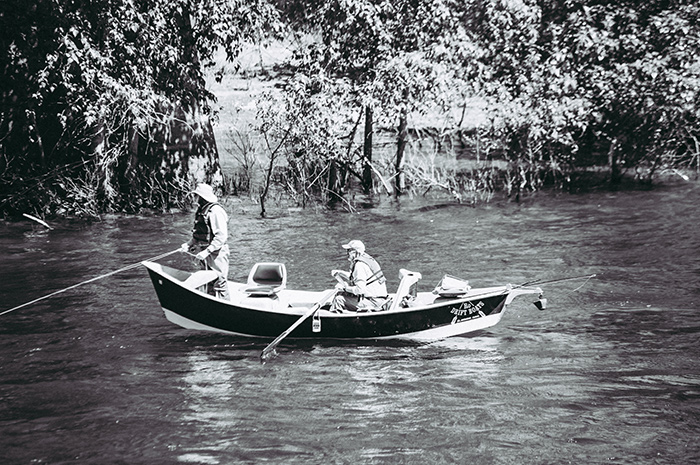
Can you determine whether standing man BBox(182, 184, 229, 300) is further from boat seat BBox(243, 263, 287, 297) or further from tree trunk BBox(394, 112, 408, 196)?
tree trunk BBox(394, 112, 408, 196)

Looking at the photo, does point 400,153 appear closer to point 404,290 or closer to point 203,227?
point 404,290

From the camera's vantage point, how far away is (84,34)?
2091 centimetres

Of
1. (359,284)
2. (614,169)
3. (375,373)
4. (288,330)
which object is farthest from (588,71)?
(375,373)

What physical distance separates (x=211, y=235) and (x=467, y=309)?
12.8ft

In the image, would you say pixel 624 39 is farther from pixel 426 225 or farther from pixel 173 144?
pixel 173 144

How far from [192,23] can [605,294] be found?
12.7m

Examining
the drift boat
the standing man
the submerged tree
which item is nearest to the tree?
the submerged tree

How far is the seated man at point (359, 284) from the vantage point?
12.6m

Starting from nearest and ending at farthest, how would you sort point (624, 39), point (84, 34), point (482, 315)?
point (482, 315)
point (84, 34)
point (624, 39)

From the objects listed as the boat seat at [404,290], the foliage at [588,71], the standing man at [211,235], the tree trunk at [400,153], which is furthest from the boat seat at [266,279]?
the foliage at [588,71]

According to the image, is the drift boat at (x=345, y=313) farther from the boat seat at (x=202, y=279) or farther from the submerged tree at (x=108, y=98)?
the submerged tree at (x=108, y=98)

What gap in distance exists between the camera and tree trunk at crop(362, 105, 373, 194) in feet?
81.1

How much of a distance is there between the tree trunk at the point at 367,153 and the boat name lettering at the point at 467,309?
11.7 meters

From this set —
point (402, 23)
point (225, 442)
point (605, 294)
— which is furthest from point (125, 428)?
point (402, 23)
